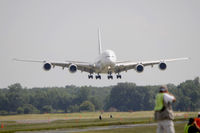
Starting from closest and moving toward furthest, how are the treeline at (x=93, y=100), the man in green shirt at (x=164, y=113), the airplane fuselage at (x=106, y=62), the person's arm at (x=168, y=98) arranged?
the person's arm at (x=168, y=98) → the man in green shirt at (x=164, y=113) → the airplane fuselage at (x=106, y=62) → the treeline at (x=93, y=100)

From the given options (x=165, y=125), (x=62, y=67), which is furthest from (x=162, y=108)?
(x=62, y=67)

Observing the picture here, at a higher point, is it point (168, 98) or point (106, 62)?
point (106, 62)

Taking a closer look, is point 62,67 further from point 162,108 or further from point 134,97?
point 134,97

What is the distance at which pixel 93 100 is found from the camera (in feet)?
403

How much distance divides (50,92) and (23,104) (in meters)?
22.3

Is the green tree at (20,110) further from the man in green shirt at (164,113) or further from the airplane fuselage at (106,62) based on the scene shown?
the man in green shirt at (164,113)

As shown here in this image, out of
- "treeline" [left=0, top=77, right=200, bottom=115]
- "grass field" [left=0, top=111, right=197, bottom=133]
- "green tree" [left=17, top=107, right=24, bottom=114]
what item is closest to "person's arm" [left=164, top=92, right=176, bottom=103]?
"grass field" [left=0, top=111, right=197, bottom=133]

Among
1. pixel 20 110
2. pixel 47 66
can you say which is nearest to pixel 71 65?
pixel 47 66

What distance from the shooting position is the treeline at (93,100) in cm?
10169

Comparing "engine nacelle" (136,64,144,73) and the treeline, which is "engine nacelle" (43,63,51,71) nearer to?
"engine nacelle" (136,64,144,73)

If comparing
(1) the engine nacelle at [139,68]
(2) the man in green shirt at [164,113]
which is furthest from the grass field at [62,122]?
(2) the man in green shirt at [164,113]

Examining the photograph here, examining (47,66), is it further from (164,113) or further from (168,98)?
(168,98)

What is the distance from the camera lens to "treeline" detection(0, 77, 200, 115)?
10169 centimetres

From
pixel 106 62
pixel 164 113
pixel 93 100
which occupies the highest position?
pixel 106 62
